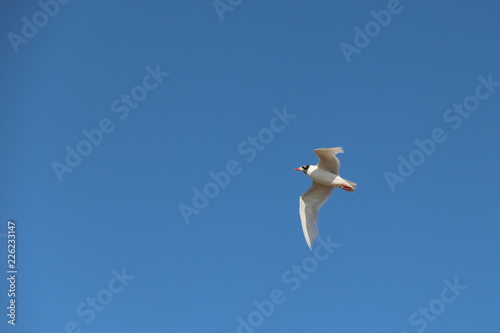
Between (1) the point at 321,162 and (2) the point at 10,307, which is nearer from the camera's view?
(1) the point at 321,162

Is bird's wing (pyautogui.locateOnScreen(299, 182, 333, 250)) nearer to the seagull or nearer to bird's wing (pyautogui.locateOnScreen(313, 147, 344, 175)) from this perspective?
the seagull

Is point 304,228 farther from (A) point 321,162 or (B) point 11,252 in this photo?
(B) point 11,252

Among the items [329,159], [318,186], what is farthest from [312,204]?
[329,159]

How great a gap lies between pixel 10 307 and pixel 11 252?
1.72 meters

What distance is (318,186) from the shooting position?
59.6 feet

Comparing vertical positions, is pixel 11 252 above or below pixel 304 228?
above

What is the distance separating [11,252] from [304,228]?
9744 millimetres

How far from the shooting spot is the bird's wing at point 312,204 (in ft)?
58.8

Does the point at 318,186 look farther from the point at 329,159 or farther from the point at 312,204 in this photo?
the point at 329,159

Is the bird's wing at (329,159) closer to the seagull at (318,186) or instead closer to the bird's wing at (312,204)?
the seagull at (318,186)

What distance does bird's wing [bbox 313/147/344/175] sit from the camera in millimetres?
16609

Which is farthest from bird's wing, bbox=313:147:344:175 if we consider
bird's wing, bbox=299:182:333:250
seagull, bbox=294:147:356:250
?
bird's wing, bbox=299:182:333:250

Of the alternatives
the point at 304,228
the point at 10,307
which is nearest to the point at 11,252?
the point at 10,307

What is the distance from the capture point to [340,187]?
17438mm
